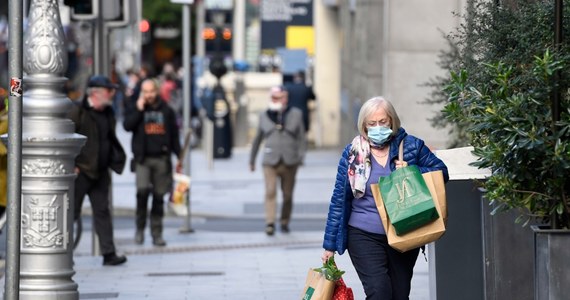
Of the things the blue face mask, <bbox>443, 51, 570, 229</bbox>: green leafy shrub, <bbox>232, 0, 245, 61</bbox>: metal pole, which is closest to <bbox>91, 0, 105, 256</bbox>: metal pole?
the blue face mask

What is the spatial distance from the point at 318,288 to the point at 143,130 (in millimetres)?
7979

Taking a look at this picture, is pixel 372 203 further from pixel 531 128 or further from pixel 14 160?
pixel 14 160

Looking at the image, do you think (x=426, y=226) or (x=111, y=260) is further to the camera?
(x=111, y=260)

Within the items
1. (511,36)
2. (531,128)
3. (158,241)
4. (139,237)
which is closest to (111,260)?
(158,241)

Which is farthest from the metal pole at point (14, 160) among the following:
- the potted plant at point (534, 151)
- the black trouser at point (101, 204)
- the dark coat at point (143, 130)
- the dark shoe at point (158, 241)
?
the dark shoe at point (158, 241)

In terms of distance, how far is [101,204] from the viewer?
545 inches

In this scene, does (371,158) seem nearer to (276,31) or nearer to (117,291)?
(117,291)

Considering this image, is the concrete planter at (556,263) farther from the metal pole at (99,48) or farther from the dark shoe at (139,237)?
the dark shoe at (139,237)

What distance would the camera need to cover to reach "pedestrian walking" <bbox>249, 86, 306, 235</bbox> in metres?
16.8

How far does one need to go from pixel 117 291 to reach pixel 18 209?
4.15m

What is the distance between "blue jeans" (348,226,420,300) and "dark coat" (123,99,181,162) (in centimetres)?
757

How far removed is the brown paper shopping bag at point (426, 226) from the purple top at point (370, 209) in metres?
0.13

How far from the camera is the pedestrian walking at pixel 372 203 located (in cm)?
818

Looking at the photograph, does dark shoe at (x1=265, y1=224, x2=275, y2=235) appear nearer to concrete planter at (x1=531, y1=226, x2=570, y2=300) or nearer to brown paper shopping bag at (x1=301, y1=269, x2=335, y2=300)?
brown paper shopping bag at (x1=301, y1=269, x2=335, y2=300)
